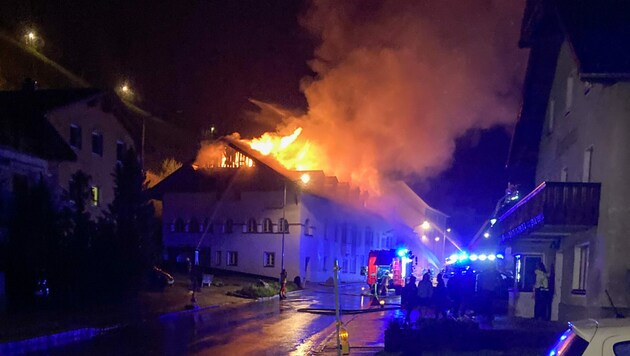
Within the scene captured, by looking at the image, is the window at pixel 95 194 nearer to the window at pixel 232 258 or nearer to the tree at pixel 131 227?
the tree at pixel 131 227

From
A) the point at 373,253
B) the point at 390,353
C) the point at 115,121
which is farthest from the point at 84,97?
the point at 390,353

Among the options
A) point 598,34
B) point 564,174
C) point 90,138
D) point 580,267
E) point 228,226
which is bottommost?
point 228,226

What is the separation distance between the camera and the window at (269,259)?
4297cm

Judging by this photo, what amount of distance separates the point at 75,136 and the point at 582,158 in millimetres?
26137

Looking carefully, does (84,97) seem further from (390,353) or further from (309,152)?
(390,353)

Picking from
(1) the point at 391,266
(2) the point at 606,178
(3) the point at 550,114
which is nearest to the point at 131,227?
(1) the point at 391,266

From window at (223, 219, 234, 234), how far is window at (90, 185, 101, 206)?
12408 mm

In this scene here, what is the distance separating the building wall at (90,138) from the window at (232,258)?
11980 millimetres

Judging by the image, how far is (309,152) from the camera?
48875 millimetres

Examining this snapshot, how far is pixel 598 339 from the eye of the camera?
13.0ft

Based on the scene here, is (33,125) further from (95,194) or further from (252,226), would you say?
(252,226)

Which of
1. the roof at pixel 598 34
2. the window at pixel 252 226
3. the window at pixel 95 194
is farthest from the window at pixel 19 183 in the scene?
the window at pixel 252 226

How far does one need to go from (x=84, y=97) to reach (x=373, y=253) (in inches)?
717

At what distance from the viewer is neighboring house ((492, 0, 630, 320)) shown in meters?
12.5
